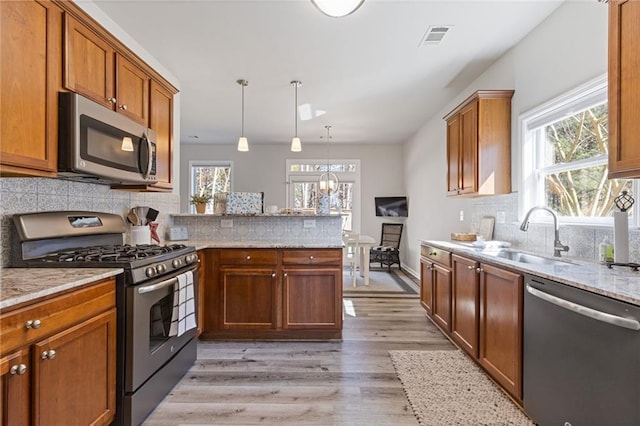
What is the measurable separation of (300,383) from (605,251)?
6.81ft

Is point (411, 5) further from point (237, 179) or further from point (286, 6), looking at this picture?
point (237, 179)

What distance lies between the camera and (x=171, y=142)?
9.76ft

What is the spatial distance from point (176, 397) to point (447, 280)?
7.51 ft

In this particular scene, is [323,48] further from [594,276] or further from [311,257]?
[594,276]

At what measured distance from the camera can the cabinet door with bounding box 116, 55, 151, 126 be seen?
7.30 feet

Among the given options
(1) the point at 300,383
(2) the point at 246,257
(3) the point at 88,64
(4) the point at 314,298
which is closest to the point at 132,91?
(3) the point at 88,64

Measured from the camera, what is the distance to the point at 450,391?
219 centimetres

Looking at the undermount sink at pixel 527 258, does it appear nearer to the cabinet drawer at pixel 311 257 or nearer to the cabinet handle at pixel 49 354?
the cabinet drawer at pixel 311 257

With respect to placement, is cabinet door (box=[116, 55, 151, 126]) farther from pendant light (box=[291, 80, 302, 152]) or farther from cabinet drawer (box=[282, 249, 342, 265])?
pendant light (box=[291, 80, 302, 152])

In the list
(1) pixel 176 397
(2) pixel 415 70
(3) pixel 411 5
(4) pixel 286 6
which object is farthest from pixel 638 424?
(2) pixel 415 70

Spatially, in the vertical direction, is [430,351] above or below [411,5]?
below

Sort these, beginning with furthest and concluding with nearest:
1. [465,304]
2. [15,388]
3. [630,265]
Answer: [465,304] → [630,265] → [15,388]

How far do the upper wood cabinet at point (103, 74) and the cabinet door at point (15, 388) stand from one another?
1359mm

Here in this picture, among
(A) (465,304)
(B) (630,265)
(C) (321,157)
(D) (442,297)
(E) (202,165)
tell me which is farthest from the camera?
(E) (202,165)
